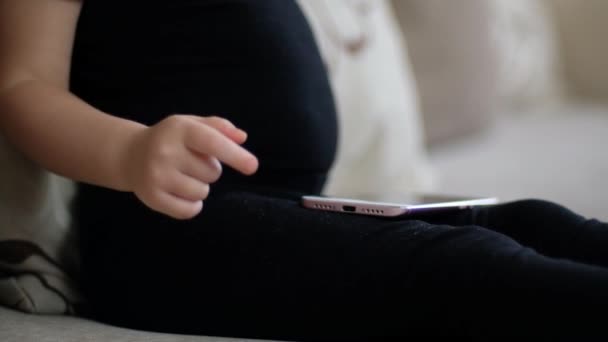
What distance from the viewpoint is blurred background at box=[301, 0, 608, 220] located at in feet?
3.41

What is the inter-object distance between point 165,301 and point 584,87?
1.42 m

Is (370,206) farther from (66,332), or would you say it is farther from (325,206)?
(66,332)

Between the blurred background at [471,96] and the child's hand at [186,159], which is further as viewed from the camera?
the blurred background at [471,96]

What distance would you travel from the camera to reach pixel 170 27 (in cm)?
66

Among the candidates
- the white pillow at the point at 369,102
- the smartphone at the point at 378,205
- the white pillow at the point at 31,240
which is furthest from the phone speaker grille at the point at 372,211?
the white pillow at the point at 369,102

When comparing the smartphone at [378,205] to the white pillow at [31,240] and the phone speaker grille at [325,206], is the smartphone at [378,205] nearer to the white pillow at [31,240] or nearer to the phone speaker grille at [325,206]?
the phone speaker grille at [325,206]

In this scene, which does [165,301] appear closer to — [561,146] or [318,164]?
[318,164]

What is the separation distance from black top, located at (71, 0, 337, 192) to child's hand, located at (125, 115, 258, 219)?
0.17 m

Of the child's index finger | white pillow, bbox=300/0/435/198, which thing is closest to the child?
the child's index finger

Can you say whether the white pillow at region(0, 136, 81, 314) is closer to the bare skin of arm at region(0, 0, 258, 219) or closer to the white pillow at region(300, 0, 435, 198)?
the bare skin of arm at region(0, 0, 258, 219)

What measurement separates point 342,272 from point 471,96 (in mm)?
883

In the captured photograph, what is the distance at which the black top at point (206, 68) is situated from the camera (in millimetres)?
652

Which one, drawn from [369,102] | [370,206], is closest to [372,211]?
[370,206]

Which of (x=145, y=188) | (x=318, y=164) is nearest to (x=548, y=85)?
(x=318, y=164)
